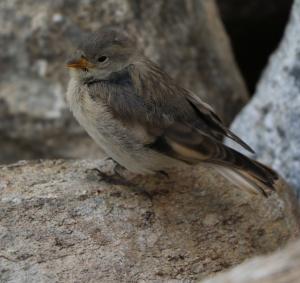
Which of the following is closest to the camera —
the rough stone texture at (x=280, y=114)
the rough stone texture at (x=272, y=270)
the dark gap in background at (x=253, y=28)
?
the rough stone texture at (x=272, y=270)

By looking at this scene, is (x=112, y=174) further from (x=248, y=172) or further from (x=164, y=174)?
(x=248, y=172)

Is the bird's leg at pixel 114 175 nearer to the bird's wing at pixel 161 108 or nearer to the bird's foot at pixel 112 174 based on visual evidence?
the bird's foot at pixel 112 174

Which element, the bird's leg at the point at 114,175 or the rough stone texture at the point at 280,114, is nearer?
the bird's leg at the point at 114,175

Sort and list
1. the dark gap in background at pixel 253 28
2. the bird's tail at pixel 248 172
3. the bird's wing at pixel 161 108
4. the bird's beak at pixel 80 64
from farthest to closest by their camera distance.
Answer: the dark gap in background at pixel 253 28 → the bird's beak at pixel 80 64 → the bird's wing at pixel 161 108 → the bird's tail at pixel 248 172

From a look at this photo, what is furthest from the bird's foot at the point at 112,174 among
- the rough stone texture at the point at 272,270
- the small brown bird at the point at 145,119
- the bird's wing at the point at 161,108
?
the rough stone texture at the point at 272,270

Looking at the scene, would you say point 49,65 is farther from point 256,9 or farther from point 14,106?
point 256,9

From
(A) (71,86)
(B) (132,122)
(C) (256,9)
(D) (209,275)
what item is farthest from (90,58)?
(C) (256,9)
